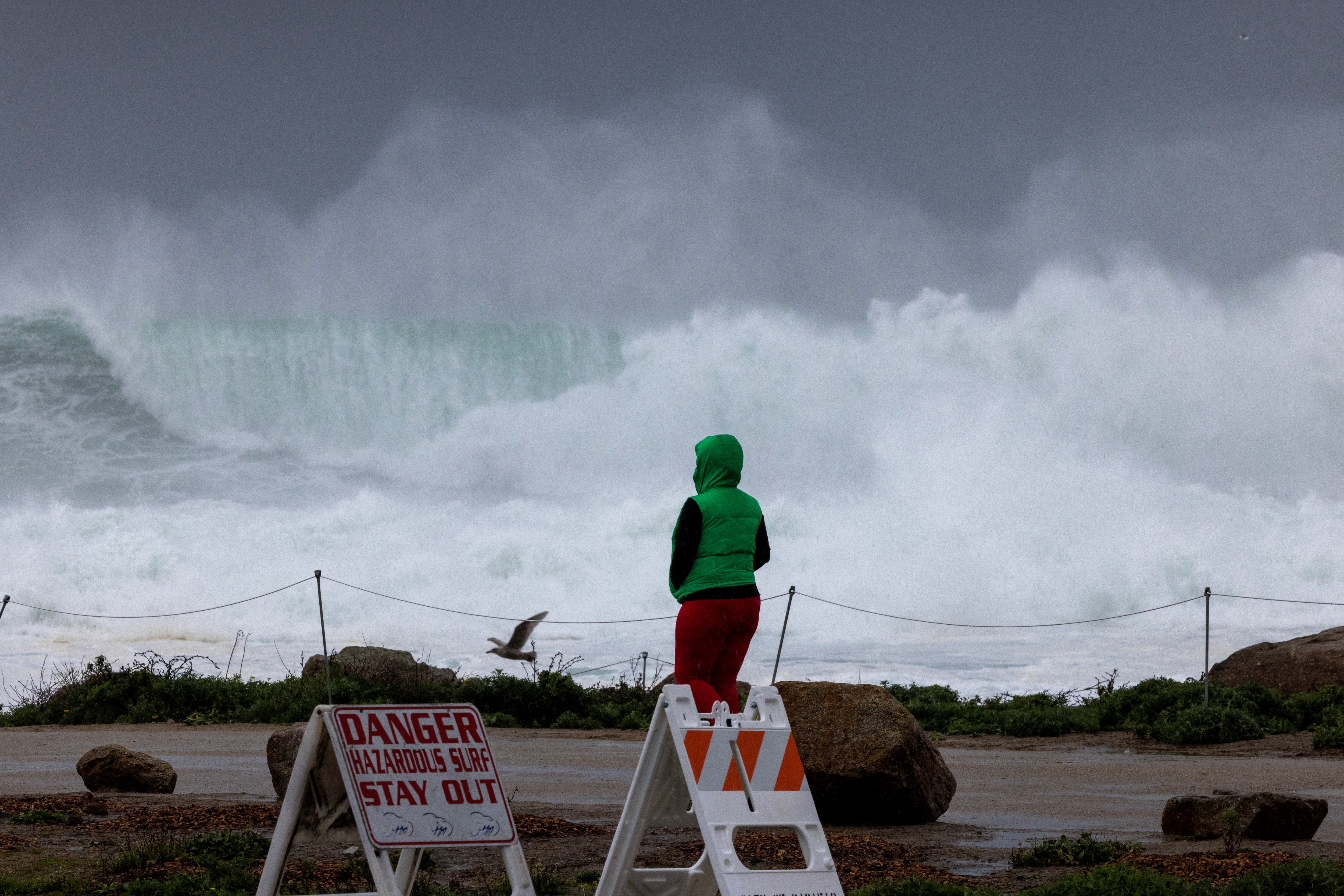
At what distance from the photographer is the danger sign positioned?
4.61m

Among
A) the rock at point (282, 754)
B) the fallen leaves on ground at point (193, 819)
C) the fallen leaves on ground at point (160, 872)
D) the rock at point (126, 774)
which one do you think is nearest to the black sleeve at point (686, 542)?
the fallen leaves on ground at point (160, 872)

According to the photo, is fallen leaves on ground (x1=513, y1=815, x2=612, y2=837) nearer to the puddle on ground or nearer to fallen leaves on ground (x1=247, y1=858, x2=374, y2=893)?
fallen leaves on ground (x1=247, y1=858, x2=374, y2=893)

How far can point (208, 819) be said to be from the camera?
8648 millimetres

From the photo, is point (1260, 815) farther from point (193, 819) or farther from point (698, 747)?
point (193, 819)

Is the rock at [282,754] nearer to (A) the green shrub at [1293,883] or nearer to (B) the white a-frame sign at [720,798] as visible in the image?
(B) the white a-frame sign at [720,798]

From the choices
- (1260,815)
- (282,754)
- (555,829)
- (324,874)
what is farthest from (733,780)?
(282,754)

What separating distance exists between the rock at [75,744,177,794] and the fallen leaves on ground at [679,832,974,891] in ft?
15.4

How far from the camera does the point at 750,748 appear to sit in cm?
486

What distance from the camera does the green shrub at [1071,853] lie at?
748 centimetres

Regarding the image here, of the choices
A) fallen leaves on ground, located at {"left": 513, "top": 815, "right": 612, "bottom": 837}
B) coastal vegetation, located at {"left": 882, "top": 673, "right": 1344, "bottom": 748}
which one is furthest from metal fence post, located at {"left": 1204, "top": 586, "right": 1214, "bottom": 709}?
fallen leaves on ground, located at {"left": 513, "top": 815, "right": 612, "bottom": 837}

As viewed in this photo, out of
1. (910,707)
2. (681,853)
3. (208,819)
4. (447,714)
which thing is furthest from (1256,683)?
(447,714)

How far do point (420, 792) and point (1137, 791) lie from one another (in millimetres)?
8544

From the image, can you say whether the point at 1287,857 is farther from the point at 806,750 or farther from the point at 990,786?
the point at 990,786

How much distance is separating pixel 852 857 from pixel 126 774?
5.91 meters
